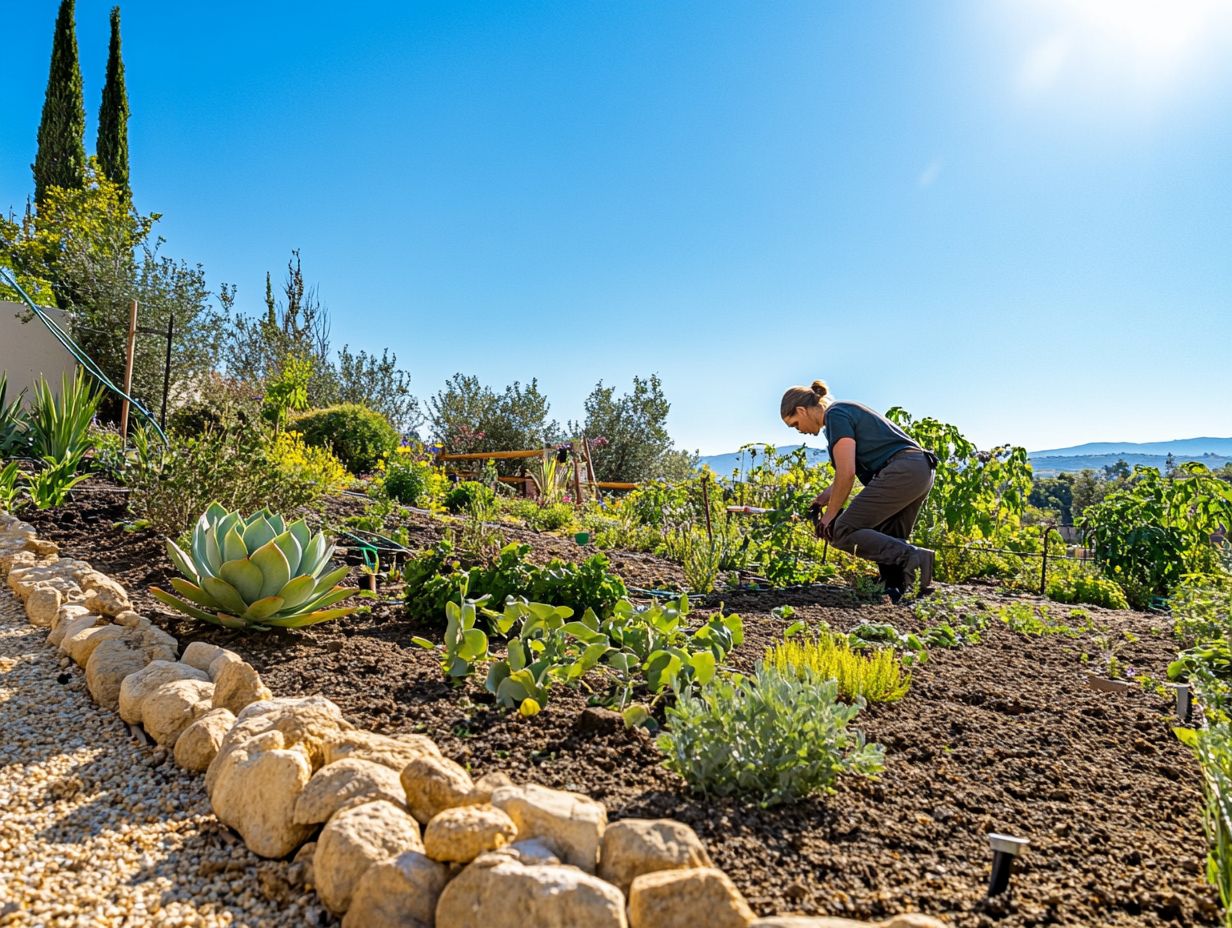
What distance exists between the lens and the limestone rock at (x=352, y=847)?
1212 millimetres

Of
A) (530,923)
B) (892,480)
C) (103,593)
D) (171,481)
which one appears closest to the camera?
(530,923)

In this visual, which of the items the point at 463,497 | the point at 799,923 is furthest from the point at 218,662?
the point at 463,497

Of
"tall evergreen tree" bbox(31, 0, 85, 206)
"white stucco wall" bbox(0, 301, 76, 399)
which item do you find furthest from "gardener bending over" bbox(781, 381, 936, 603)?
"tall evergreen tree" bbox(31, 0, 85, 206)

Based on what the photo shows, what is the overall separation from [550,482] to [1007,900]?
797 cm

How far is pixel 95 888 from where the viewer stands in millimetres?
1319

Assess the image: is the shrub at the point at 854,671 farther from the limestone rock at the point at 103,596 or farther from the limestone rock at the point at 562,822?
the limestone rock at the point at 103,596

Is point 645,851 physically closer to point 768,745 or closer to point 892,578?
point 768,745

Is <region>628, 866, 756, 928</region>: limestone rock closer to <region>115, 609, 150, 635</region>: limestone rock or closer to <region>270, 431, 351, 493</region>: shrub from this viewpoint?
<region>115, 609, 150, 635</region>: limestone rock

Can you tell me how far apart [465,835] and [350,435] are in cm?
956

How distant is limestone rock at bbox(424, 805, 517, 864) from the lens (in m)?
1.18

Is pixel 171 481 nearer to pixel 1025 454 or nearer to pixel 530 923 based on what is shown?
pixel 530 923

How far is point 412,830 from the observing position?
1.30 m

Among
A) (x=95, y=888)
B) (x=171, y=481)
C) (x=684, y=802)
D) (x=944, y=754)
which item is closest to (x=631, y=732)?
(x=684, y=802)

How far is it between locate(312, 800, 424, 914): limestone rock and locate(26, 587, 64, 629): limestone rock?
2.29m
